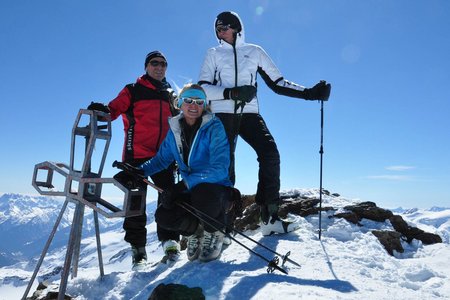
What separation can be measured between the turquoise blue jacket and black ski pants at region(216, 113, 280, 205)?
0.94 m

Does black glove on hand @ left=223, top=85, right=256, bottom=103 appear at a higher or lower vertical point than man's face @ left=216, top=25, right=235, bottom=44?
lower

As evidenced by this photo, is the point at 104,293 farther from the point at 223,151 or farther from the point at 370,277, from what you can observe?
the point at 370,277

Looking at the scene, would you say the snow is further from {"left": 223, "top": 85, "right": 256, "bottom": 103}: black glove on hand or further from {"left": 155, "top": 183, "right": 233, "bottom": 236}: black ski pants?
{"left": 223, "top": 85, "right": 256, "bottom": 103}: black glove on hand

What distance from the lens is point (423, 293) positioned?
392 cm

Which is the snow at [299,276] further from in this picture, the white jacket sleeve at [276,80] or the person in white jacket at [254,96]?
the white jacket sleeve at [276,80]

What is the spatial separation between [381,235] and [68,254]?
233 inches

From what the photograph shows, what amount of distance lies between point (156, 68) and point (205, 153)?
7.99 ft

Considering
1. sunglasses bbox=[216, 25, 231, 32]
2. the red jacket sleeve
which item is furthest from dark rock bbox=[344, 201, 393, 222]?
the red jacket sleeve

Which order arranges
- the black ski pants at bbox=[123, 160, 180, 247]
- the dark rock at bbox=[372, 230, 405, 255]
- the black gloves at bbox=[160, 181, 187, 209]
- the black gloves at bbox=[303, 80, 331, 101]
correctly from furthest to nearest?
the dark rock at bbox=[372, 230, 405, 255] → the black gloves at bbox=[303, 80, 331, 101] → the black ski pants at bbox=[123, 160, 180, 247] → the black gloves at bbox=[160, 181, 187, 209]

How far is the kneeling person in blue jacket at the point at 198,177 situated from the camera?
4.63 meters

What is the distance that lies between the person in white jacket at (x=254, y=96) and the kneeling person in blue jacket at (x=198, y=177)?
2.66 feet

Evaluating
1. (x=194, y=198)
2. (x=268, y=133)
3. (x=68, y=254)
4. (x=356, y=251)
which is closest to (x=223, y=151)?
(x=194, y=198)

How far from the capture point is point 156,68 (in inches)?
254

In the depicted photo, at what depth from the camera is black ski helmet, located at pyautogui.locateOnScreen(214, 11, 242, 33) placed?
6074mm
